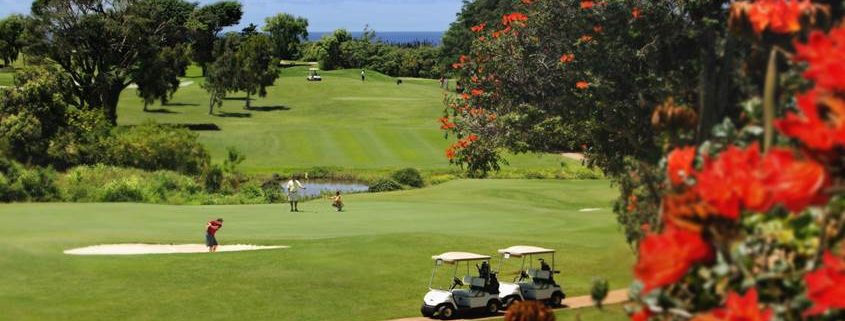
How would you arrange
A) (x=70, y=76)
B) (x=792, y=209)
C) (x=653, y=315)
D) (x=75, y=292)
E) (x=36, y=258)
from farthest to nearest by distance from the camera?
(x=70, y=76), (x=36, y=258), (x=75, y=292), (x=653, y=315), (x=792, y=209)

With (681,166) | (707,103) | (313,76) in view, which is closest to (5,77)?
(313,76)

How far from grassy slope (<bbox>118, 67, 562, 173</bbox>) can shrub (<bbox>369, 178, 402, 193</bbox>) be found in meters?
10.8

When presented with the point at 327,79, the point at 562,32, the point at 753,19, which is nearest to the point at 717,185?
the point at 753,19

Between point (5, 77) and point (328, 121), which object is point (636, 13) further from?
point (5, 77)

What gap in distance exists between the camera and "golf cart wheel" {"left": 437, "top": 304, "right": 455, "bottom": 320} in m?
22.0

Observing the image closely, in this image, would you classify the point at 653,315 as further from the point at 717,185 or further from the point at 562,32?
the point at 562,32

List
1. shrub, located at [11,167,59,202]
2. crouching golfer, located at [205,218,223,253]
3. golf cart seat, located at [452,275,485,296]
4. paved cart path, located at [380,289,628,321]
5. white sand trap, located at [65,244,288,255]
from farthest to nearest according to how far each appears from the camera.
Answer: shrub, located at [11,167,59,202], white sand trap, located at [65,244,288,255], crouching golfer, located at [205,218,223,253], golf cart seat, located at [452,275,485,296], paved cart path, located at [380,289,628,321]

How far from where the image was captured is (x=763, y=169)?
5.45 meters

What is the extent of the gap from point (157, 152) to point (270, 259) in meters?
32.1

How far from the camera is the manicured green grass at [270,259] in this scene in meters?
22.7

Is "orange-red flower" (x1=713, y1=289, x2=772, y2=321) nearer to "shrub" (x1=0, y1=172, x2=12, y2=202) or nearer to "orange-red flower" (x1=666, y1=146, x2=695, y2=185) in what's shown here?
"orange-red flower" (x1=666, y1=146, x2=695, y2=185)

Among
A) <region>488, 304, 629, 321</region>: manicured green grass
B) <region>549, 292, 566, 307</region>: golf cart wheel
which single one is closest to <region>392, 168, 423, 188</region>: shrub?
<region>549, 292, 566, 307</region>: golf cart wheel

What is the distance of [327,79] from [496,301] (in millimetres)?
110506

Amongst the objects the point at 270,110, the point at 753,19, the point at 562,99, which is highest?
the point at 753,19
